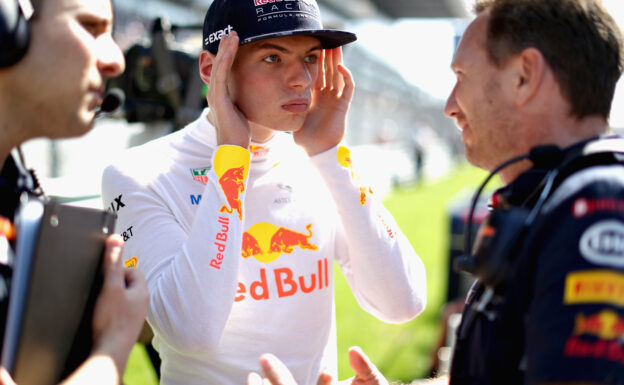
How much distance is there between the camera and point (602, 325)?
0.94 meters

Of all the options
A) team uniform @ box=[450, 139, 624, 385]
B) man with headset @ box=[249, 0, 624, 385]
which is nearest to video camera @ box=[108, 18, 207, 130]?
man with headset @ box=[249, 0, 624, 385]

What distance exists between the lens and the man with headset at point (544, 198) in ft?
3.13

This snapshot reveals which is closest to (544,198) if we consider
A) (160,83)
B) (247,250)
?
(247,250)

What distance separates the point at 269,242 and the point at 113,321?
0.75 meters

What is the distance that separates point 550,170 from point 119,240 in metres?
0.82

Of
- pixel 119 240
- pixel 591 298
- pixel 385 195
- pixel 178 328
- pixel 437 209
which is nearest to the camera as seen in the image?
pixel 591 298

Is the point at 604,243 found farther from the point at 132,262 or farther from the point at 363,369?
the point at 132,262

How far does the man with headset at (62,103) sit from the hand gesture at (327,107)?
845mm

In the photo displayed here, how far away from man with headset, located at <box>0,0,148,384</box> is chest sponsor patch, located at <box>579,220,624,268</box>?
778 millimetres

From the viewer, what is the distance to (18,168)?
1.10 meters

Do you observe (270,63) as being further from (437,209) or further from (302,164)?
(437,209)

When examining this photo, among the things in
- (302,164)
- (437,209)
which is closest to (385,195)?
(437,209)

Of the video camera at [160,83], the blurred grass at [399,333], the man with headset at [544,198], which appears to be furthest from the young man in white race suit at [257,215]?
the blurred grass at [399,333]

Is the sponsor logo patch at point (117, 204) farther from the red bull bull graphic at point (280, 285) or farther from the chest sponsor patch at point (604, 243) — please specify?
the chest sponsor patch at point (604, 243)
